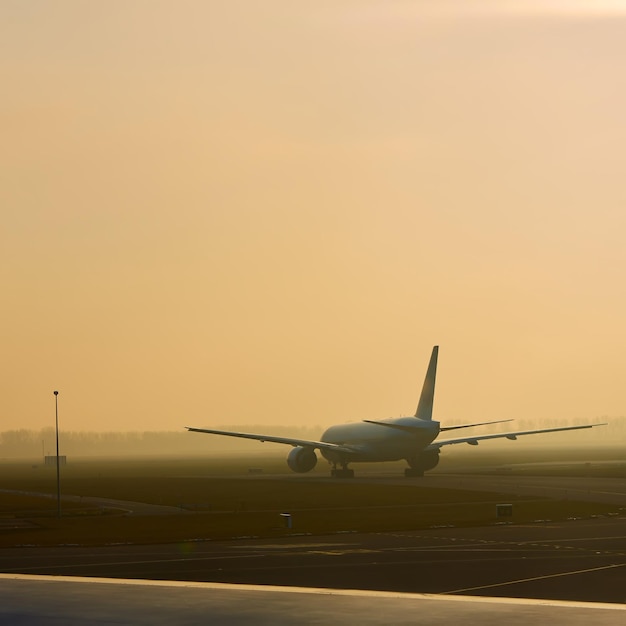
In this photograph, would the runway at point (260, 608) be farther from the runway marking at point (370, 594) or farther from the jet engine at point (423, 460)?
the jet engine at point (423, 460)

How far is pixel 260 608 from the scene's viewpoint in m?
12.3

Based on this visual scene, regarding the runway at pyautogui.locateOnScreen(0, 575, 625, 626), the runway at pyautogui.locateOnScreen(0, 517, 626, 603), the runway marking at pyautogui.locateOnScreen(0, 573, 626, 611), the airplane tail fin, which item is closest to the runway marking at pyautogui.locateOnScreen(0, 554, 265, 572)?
the runway at pyautogui.locateOnScreen(0, 517, 626, 603)

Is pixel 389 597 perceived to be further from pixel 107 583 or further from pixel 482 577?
pixel 482 577

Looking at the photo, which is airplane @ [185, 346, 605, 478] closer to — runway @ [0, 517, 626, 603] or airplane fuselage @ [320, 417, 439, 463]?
airplane fuselage @ [320, 417, 439, 463]

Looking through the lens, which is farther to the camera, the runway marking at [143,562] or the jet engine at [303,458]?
the jet engine at [303,458]

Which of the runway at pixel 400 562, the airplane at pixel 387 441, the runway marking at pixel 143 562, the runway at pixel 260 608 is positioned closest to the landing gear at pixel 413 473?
the airplane at pixel 387 441

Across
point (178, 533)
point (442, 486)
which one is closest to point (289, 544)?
point (178, 533)

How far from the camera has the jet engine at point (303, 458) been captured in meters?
126

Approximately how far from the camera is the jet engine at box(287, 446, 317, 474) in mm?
126438

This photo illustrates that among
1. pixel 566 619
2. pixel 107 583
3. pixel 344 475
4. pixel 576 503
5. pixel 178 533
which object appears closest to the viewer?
pixel 566 619

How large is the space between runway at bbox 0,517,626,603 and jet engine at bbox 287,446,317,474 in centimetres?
7825

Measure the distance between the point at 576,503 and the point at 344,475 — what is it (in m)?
56.9

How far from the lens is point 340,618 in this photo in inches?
460

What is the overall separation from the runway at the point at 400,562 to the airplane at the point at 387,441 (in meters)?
66.2
